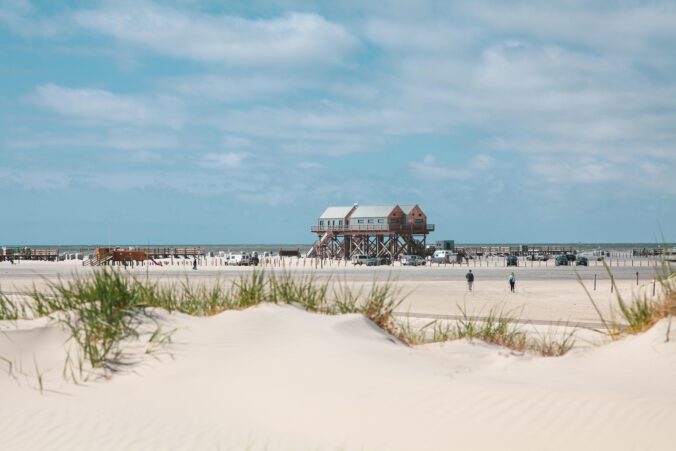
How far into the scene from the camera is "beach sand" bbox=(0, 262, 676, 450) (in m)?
6.28

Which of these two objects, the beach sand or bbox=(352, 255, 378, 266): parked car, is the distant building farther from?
the beach sand

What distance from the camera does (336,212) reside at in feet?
336

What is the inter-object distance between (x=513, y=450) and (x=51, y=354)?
5.63 metres

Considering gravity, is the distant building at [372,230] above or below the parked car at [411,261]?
above

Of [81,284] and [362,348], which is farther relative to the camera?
[81,284]

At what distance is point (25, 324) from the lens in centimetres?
945

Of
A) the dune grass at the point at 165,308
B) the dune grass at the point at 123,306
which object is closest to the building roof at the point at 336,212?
the dune grass at the point at 123,306

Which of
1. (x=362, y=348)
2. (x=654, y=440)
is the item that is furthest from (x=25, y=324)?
(x=654, y=440)

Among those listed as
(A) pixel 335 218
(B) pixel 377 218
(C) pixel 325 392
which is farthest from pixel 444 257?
(C) pixel 325 392

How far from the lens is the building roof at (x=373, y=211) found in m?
97.3

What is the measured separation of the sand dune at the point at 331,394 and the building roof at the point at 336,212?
300ft

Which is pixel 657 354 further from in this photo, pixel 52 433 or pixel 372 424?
pixel 52 433

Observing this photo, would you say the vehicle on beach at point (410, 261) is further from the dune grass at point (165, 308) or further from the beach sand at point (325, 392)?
the beach sand at point (325, 392)

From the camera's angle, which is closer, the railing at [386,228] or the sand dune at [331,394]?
the sand dune at [331,394]
